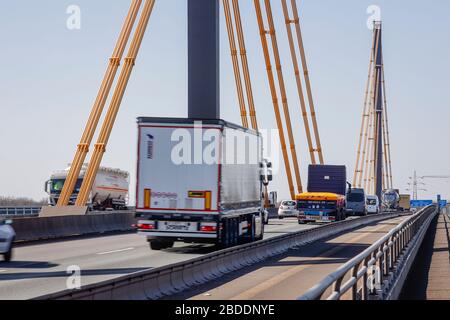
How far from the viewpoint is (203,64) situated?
34.3 meters

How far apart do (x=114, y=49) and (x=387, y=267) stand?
3330cm

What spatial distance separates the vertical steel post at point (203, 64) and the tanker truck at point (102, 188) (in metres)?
29.5

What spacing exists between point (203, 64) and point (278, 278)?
17.1 metres

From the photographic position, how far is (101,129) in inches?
1852

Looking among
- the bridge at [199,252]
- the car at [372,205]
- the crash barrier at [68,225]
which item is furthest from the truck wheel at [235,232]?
the car at [372,205]

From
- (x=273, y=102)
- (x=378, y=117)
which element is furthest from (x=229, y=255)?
(x=378, y=117)

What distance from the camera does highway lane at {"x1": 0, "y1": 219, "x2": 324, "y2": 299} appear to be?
672 inches

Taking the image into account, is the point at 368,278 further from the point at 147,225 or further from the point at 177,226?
the point at 147,225

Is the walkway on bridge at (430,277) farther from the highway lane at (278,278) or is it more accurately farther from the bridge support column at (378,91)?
the bridge support column at (378,91)

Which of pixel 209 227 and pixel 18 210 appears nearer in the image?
pixel 209 227

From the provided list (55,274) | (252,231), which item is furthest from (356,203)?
(55,274)

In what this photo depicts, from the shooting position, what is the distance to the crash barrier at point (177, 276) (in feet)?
38.1
